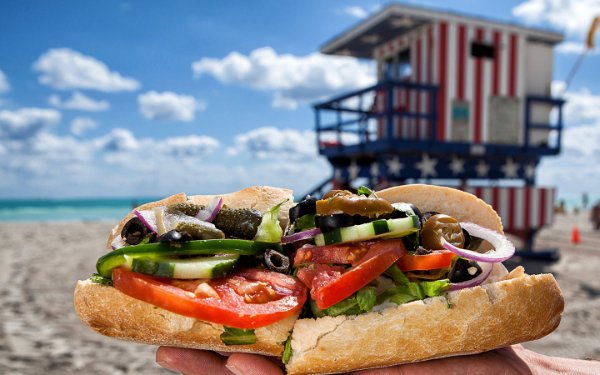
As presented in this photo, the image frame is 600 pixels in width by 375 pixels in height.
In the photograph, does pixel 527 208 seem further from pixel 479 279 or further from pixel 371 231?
pixel 371 231

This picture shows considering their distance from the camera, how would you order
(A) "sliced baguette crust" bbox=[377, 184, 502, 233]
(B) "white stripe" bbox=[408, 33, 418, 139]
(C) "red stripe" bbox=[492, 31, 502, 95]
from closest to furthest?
(A) "sliced baguette crust" bbox=[377, 184, 502, 233] → (B) "white stripe" bbox=[408, 33, 418, 139] → (C) "red stripe" bbox=[492, 31, 502, 95]

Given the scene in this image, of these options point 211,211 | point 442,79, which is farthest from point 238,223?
point 442,79

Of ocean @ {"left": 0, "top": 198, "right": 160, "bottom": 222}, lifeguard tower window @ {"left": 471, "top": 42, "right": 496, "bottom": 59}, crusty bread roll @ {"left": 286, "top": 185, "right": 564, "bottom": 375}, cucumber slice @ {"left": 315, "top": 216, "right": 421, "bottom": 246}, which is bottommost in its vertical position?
ocean @ {"left": 0, "top": 198, "right": 160, "bottom": 222}

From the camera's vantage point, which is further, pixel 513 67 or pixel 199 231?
pixel 513 67

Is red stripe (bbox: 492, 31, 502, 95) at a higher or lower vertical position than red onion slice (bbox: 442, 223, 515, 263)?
higher

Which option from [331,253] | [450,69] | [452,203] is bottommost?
[331,253]

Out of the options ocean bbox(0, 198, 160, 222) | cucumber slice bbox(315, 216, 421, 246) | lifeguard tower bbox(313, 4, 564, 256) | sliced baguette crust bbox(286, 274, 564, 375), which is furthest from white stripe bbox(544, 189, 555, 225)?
ocean bbox(0, 198, 160, 222)

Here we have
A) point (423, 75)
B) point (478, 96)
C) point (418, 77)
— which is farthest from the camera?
point (478, 96)

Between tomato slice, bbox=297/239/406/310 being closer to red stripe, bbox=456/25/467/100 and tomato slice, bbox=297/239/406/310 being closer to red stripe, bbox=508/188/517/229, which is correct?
red stripe, bbox=456/25/467/100
